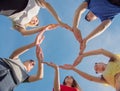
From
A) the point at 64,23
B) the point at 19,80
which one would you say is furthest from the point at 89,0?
the point at 19,80

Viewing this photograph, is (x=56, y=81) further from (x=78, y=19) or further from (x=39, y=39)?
(x=78, y=19)

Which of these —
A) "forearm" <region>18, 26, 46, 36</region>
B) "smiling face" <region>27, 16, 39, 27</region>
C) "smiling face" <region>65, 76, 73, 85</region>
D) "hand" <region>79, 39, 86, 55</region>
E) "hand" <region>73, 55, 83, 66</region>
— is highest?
"smiling face" <region>27, 16, 39, 27</region>

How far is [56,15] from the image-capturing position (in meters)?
10.4

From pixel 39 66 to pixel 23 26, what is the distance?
1.47m

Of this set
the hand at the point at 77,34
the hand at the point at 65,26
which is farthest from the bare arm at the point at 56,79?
the hand at the point at 65,26

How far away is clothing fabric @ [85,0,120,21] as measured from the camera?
367 inches

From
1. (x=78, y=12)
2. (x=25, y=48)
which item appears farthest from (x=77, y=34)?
(x=25, y=48)

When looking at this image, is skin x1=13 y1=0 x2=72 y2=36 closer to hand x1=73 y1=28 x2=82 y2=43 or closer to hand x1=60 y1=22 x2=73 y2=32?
hand x1=60 y1=22 x2=73 y2=32

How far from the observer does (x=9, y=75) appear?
7969 millimetres

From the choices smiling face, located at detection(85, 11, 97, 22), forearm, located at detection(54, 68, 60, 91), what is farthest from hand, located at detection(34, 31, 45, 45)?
smiling face, located at detection(85, 11, 97, 22)

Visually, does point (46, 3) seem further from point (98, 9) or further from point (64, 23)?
point (98, 9)

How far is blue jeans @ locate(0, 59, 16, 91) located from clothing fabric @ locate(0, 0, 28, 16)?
1.45 m

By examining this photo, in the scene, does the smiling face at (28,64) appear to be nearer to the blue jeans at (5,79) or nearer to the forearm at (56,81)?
the forearm at (56,81)

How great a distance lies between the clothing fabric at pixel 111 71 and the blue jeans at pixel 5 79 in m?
2.82
